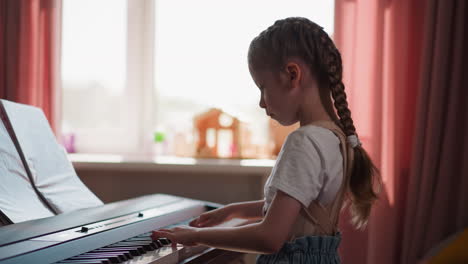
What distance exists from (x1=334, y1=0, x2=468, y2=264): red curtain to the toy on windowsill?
A: 23.4 inches

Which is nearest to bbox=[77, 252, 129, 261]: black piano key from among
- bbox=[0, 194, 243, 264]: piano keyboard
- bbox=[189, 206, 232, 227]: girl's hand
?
bbox=[0, 194, 243, 264]: piano keyboard

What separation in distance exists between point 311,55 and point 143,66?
5.86 ft

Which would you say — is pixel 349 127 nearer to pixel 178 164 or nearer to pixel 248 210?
pixel 248 210

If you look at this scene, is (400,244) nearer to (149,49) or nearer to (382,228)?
(382,228)

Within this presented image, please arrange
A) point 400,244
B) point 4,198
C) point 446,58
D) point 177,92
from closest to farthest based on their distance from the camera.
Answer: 1. point 4,198
2. point 446,58
3. point 400,244
4. point 177,92

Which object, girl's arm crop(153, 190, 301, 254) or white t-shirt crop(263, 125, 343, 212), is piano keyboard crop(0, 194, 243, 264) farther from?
white t-shirt crop(263, 125, 343, 212)

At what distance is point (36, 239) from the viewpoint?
3.73 feet

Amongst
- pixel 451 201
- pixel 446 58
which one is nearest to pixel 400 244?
pixel 451 201

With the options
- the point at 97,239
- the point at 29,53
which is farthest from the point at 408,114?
the point at 29,53

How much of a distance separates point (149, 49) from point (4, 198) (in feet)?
4.97

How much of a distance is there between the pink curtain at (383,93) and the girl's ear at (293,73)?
1.13m

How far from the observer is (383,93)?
7.07 feet

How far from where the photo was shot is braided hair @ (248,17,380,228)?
3.61 feet

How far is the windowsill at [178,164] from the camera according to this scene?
2.27 meters
